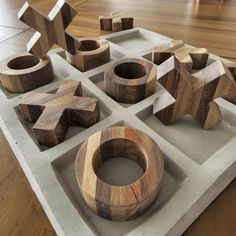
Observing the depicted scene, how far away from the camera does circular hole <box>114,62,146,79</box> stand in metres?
0.53

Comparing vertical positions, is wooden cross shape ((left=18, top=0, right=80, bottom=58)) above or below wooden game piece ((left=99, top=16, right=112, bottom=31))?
above

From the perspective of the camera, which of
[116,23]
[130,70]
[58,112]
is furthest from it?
[116,23]

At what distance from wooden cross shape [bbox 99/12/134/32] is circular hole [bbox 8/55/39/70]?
34 centimetres

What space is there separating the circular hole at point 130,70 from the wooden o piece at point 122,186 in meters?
0.20

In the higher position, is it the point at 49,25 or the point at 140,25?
the point at 49,25

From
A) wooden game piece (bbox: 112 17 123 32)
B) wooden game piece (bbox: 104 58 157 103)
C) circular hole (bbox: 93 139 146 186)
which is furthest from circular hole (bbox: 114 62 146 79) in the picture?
wooden game piece (bbox: 112 17 123 32)

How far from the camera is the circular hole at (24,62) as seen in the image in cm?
56

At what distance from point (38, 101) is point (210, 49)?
0.52 metres

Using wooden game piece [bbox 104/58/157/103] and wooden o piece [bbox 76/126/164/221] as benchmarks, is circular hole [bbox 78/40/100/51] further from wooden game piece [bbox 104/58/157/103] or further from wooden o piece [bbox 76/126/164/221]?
wooden o piece [bbox 76/126/164/221]

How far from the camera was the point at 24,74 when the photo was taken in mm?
507

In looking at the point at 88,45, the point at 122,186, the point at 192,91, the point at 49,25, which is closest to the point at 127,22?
the point at 88,45

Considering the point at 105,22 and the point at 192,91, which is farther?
the point at 105,22

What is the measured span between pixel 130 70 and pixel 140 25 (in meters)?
0.40

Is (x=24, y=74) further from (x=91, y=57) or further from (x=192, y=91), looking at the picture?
(x=192, y=91)
